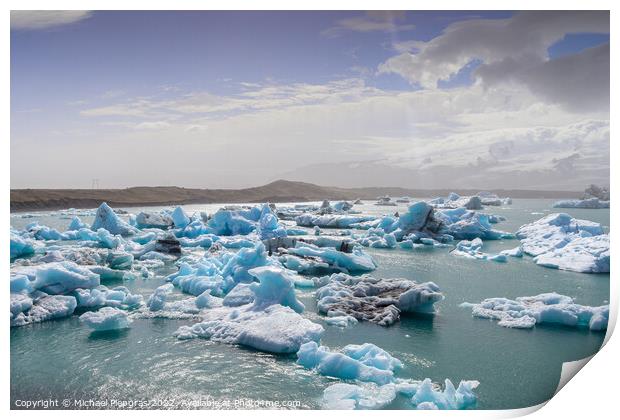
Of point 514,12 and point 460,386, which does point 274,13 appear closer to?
point 514,12

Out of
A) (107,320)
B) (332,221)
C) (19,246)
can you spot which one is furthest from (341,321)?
(332,221)

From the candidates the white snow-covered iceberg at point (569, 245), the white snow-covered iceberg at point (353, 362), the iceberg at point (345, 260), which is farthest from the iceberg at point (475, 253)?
the white snow-covered iceberg at point (353, 362)

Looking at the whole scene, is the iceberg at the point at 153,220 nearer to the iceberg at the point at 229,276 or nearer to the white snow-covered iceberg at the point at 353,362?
the iceberg at the point at 229,276

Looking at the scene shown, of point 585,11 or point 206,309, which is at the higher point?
point 585,11

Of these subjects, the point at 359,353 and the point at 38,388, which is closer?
the point at 38,388

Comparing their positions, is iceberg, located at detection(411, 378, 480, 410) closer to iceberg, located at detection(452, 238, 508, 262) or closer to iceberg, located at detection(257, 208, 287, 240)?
iceberg, located at detection(452, 238, 508, 262)

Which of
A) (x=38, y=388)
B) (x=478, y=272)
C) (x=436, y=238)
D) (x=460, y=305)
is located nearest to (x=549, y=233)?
(x=436, y=238)
